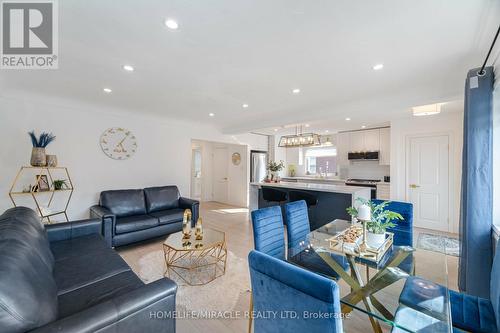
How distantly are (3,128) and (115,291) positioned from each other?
147 inches

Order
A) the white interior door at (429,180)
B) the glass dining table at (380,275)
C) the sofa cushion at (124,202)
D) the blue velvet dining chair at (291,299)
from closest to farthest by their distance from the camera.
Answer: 1. the blue velvet dining chair at (291,299)
2. the glass dining table at (380,275)
3. the sofa cushion at (124,202)
4. the white interior door at (429,180)

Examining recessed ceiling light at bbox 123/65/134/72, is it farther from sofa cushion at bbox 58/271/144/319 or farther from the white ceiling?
sofa cushion at bbox 58/271/144/319

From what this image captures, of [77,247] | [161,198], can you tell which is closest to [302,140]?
[161,198]

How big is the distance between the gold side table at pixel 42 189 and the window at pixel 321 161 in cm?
691

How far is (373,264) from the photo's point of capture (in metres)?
1.74

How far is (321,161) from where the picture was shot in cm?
782

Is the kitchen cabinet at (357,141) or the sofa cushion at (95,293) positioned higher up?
the kitchen cabinet at (357,141)

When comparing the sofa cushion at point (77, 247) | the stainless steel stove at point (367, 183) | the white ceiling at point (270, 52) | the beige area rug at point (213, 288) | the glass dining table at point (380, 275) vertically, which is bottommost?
the beige area rug at point (213, 288)

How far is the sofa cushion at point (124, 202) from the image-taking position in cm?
387

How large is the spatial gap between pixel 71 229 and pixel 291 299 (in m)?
2.92

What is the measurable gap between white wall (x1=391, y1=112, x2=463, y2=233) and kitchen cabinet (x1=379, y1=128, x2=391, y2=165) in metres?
0.93

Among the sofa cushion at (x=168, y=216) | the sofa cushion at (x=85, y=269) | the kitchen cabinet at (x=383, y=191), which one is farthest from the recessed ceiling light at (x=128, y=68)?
the kitchen cabinet at (x=383, y=191)

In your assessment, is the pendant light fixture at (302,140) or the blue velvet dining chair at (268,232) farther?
the pendant light fixture at (302,140)

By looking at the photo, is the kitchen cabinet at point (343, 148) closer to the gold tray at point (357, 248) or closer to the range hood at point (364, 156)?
the range hood at point (364, 156)
